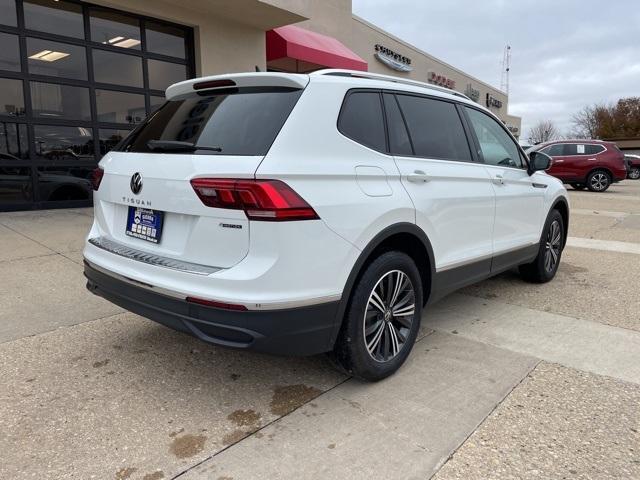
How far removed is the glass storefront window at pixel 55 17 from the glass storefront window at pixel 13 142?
183 centimetres

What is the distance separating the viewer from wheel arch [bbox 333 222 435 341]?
2725 millimetres

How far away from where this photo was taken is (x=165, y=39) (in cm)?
1086

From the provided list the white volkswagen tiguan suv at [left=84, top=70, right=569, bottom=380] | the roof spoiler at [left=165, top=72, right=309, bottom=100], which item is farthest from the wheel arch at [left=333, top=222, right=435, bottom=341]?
the roof spoiler at [left=165, top=72, right=309, bottom=100]

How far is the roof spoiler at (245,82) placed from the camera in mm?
2717

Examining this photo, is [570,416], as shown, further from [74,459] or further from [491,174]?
[74,459]

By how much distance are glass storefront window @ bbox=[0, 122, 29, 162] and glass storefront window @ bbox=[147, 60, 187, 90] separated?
9.25 ft

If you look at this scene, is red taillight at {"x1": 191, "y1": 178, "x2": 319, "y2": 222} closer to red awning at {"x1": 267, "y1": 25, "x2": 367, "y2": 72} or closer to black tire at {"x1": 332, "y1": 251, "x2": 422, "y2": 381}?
black tire at {"x1": 332, "y1": 251, "x2": 422, "y2": 381}

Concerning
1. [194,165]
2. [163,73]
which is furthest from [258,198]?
[163,73]

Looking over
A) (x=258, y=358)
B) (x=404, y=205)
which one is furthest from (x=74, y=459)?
(x=404, y=205)

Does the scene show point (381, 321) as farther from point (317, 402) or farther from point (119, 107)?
point (119, 107)

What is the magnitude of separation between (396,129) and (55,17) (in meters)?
8.81

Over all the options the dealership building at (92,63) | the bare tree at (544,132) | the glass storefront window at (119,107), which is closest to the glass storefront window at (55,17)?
the dealership building at (92,63)

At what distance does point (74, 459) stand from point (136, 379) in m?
0.77

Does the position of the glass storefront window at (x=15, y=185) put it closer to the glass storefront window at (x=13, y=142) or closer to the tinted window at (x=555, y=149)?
the glass storefront window at (x=13, y=142)
